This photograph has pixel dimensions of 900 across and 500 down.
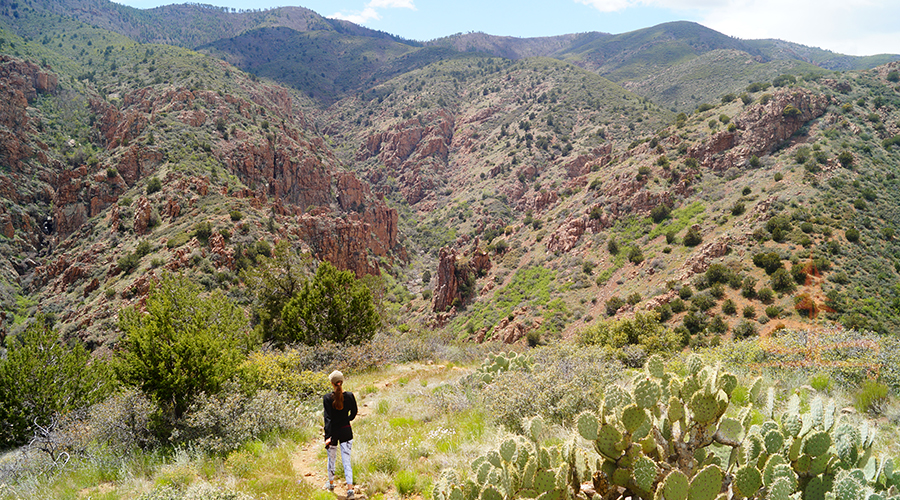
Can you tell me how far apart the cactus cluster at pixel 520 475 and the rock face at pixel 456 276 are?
114 ft

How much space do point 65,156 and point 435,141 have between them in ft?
191

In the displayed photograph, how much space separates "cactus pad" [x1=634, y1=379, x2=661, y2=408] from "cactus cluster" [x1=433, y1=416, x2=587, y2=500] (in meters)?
0.75

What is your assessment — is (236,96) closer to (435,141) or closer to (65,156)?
(65,156)

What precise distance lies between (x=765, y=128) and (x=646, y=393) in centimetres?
3920

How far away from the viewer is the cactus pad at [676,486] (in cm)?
290

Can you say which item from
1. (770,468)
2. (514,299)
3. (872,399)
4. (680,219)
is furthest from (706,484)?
(680,219)

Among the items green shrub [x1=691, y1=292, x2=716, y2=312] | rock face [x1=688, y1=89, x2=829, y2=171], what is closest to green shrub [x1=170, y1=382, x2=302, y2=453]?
green shrub [x1=691, y1=292, x2=716, y2=312]

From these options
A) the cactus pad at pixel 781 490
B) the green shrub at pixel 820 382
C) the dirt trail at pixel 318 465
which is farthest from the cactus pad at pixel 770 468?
the green shrub at pixel 820 382

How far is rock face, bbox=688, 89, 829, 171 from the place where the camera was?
31.9m

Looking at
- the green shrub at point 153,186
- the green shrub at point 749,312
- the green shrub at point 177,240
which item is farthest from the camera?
the green shrub at point 153,186

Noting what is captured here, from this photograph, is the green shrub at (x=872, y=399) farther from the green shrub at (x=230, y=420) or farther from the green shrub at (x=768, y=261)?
the green shrub at (x=768, y=261)

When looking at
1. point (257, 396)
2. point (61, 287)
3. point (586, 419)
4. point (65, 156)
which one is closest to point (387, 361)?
point (257, 396)

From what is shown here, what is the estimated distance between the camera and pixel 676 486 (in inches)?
115

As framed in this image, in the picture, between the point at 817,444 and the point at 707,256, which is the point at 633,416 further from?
the point at 707,256
